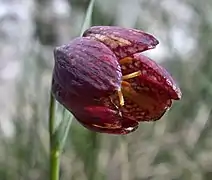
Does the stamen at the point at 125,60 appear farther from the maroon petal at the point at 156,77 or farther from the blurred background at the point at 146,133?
the blurred background at the point at 146,133

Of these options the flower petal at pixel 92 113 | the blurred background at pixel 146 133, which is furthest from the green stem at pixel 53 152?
the blurred background at pixel 146 133

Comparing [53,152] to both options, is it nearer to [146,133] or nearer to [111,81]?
[111,81]

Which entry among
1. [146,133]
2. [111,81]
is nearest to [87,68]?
[111,81]

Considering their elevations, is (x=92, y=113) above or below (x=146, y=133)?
above

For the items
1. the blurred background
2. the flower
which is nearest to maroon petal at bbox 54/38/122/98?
the flower

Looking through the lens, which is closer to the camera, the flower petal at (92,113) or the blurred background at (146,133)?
the flower petal at (92,113)

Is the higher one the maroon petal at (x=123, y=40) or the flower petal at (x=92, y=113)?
the maroon petal at (x=123, y=40)

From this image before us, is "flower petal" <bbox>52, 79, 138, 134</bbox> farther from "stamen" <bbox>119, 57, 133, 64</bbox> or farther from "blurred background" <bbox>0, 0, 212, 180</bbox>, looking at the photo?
"blurred background" <bbox>0, 0, 212, 180</bbox>
